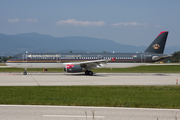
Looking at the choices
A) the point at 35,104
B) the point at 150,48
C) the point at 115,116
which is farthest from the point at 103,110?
the point at 150,48

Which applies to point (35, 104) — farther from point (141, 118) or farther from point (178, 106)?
point (178, 106)

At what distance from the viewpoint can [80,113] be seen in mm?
10047

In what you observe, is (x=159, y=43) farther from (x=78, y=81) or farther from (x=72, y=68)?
(x=78, y=81)

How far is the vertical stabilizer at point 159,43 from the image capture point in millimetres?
39344

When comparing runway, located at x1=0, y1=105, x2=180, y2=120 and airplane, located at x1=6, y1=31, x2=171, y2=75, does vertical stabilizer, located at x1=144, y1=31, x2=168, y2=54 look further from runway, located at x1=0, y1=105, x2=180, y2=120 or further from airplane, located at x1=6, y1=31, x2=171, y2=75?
runway, located at x1=0, y1=105, x2=180, y2=120

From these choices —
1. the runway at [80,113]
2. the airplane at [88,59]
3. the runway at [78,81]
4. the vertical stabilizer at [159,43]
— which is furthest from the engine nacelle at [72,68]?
the runway at [80,113]

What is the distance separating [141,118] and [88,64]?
27.2 m

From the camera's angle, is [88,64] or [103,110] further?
[88,64]

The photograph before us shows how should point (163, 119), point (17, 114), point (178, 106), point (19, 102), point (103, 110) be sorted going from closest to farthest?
point (163, 119), point (17, 114), point (103, 110), point (178, 106), point (19, 102)

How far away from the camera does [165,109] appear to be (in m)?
11.1

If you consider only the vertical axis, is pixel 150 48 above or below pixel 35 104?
above

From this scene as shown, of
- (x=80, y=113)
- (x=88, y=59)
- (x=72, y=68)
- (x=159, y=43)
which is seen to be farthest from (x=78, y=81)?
(x=159, y=43)

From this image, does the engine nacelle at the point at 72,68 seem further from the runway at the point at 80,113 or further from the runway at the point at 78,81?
the runway at the point at 80,113

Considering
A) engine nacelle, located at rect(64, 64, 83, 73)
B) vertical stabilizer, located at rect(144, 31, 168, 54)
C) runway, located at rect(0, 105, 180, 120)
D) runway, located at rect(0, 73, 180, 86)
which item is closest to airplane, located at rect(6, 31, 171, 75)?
vertical stabilizer, located at rect(144, 31, 168, 54)
